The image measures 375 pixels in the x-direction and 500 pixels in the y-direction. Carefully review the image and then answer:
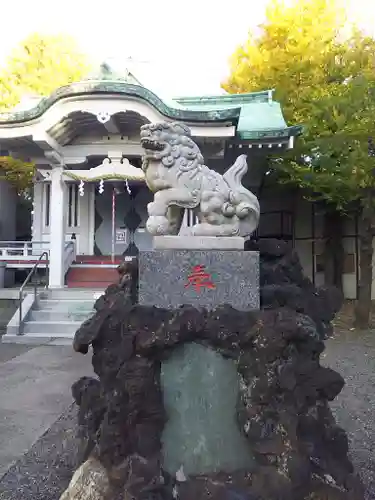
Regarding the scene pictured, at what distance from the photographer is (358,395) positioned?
16.7 ft

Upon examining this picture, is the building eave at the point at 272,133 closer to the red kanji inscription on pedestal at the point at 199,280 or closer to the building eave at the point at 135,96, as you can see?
the building eave at the point at 135,96

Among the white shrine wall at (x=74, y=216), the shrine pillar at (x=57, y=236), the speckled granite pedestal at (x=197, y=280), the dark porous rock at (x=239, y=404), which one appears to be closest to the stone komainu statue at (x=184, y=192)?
the speckled granite pedestal at (x=197, y=280)

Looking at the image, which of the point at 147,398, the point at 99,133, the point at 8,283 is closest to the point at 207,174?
the point at 147,398

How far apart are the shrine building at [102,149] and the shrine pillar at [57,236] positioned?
0.02 metres

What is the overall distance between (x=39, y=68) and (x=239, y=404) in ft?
58.5

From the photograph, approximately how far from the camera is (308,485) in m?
2.39

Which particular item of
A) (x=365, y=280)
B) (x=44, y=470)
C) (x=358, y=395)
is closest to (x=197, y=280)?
(x=44, y=470)

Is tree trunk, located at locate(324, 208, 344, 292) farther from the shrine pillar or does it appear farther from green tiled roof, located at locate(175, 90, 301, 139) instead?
the shrine pillar

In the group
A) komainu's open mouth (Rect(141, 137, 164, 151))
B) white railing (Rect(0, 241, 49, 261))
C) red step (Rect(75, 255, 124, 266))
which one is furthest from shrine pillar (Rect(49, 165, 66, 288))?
komainu's open mouth (Rect(141, 137, 164, 151))

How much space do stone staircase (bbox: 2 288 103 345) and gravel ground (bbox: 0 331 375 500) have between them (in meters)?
3.88

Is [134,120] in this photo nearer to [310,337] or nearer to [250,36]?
[250,36]

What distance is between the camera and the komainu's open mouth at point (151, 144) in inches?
117

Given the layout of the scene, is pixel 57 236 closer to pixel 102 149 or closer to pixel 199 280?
pixel 102 149

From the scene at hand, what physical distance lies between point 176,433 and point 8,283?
10062 millimetres
